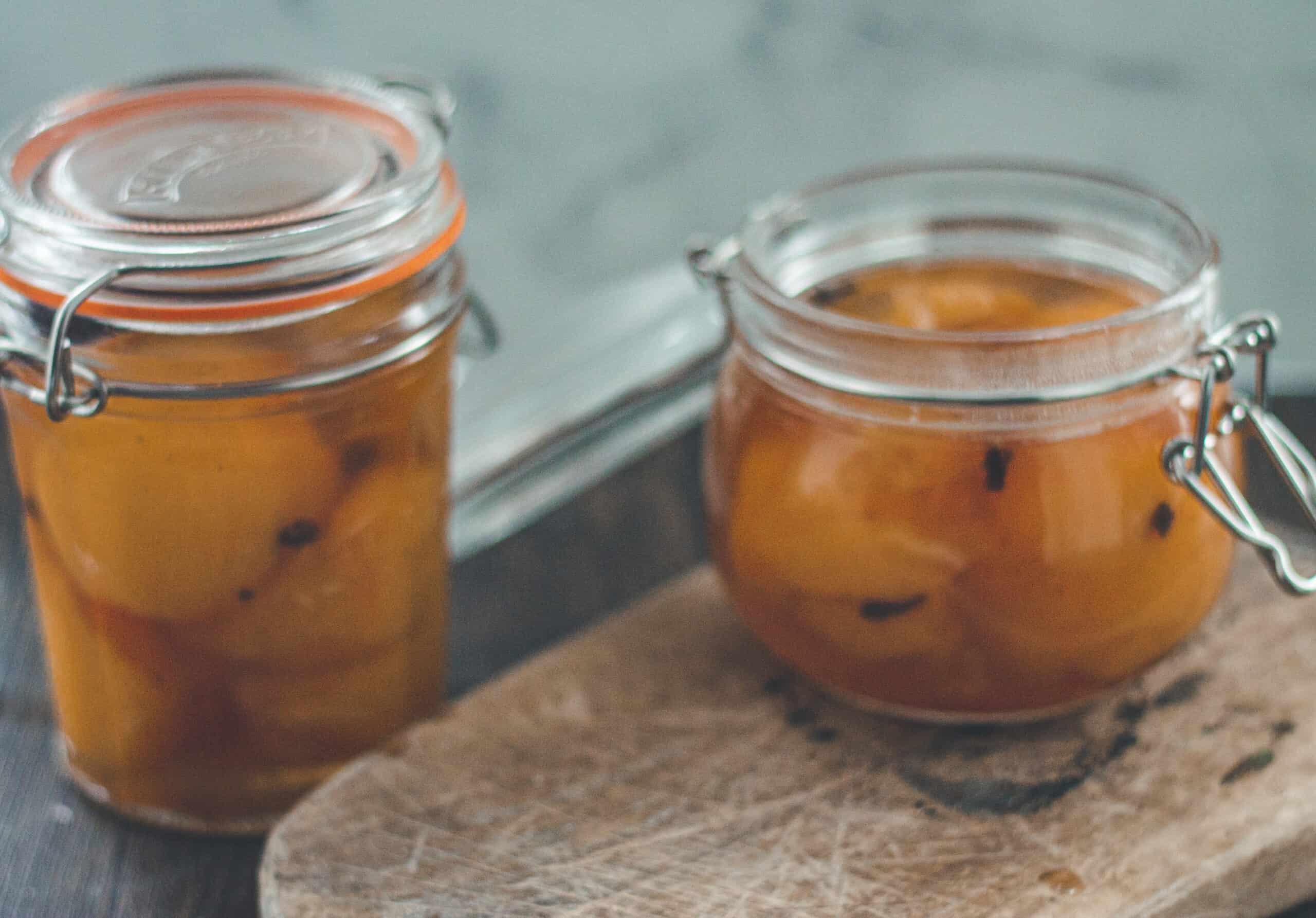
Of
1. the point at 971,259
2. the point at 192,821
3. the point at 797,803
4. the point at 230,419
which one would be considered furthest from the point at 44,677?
the point at 971,259

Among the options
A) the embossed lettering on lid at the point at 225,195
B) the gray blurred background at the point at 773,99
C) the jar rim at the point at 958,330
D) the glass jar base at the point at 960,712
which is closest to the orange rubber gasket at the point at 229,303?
the embossed lettering on lid at the point at 225,195

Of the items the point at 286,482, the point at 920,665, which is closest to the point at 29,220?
the point at 286,482

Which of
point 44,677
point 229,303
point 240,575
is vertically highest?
point 229,303

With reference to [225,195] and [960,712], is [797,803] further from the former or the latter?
[225,195]

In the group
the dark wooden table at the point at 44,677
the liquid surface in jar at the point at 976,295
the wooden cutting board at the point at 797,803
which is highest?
the liquid surface in jar at the point at 976,295

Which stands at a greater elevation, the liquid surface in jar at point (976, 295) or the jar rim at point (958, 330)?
the jar rim at point (958, 330)

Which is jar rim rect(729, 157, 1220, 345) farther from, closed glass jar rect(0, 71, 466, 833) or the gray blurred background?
the gray blurred background

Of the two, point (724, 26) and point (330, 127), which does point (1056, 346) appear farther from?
point (724, 26)

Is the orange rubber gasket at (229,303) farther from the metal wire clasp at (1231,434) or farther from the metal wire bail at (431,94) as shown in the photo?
the metal wire clasp at (1231,434)
